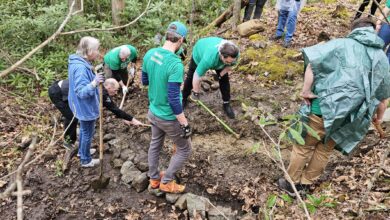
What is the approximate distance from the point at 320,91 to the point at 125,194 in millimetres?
2843

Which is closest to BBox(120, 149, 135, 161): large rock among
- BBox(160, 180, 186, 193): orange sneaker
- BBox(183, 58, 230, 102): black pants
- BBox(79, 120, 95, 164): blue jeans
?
BBox(79, 120, 95, 164): blue jeans

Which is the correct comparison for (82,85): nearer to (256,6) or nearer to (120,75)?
(120,75)

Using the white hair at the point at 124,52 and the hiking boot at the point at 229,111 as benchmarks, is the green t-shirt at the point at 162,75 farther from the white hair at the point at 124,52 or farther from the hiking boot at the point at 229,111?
the hiking boot at the point at 229,111

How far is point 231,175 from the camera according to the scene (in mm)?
4938

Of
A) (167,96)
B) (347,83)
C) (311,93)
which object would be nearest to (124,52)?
(167,96)

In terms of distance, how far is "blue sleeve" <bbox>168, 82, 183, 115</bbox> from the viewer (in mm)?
3680

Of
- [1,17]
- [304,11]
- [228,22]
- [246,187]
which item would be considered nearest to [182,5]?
[228,22]

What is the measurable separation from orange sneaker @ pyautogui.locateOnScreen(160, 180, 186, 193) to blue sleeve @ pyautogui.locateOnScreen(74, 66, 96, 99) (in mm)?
1493

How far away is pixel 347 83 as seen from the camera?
11.4 ft

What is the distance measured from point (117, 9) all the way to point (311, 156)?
6.94 meters

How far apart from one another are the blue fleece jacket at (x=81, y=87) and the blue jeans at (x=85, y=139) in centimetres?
18

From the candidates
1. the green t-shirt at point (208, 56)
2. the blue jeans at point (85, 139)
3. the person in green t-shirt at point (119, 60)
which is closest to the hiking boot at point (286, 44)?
the green t-shirt at point (208, 56)

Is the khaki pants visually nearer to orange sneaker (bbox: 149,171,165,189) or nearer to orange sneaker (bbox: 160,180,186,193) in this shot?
orange sneaker (bbox: 160,180,186,193)

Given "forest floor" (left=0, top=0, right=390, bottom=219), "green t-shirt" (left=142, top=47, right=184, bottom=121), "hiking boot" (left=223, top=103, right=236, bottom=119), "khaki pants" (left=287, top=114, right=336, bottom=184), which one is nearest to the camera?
"green t-shirt" (left=142, top=47, right=184, bottom=121)
